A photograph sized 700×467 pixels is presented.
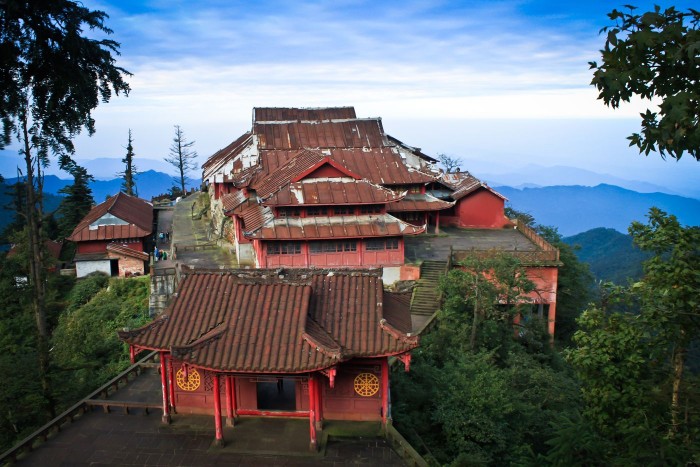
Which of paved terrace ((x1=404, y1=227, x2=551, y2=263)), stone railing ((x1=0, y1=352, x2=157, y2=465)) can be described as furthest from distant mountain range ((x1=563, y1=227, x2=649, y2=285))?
stone railing ((x1=0, y1=352, x2=157, y2=465))

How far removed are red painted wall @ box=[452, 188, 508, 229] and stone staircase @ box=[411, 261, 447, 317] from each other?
30.6 feet

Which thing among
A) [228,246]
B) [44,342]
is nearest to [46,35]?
[44,342]

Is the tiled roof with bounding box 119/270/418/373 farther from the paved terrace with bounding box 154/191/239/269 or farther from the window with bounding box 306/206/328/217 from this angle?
the window with bounding box 306/206/328/217

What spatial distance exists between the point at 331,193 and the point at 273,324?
1456cm

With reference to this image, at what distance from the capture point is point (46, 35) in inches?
336

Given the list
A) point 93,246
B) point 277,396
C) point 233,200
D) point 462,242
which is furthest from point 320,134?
point 277,396

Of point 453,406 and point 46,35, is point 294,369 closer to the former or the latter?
point 453,406

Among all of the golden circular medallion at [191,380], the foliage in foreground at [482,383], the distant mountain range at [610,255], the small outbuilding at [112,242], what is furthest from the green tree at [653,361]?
the distant mountain range at [610,255]

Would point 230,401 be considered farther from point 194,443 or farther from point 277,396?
point 277,396

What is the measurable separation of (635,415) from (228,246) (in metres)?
28.3

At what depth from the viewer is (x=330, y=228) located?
28.8 meters

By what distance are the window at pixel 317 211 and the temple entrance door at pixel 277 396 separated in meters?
12.2

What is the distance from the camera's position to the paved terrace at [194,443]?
1448 cm

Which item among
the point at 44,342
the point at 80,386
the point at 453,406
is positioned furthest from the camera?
the point at 80,386
